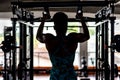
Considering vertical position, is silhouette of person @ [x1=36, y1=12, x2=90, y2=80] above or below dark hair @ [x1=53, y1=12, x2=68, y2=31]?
below

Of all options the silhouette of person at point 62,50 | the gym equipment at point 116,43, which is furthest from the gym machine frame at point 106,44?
the silhouette of person at point 62,50

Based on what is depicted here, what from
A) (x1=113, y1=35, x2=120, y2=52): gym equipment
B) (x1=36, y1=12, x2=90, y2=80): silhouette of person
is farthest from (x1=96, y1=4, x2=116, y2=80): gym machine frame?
(x1=36, y1=12, x2=90, y2=80): silhouette of person

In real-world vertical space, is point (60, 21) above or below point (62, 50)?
above

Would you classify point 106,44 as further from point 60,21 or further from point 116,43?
point 60,21

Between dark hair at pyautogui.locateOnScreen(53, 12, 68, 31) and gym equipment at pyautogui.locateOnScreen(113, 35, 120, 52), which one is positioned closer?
dark hair at pyautogui.locateOnScreen(53, 12, 68, 31)

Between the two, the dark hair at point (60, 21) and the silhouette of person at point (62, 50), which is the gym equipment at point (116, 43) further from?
the dark hair at point (60, 21)

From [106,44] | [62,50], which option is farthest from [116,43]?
[62,50]

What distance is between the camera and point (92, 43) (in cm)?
1046

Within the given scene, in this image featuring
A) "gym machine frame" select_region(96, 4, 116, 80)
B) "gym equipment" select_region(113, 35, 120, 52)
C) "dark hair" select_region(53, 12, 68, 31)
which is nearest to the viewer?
"dark hair" select_region(53, 12, 68, 31)

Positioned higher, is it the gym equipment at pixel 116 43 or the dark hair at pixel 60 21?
the dark hair at pixel 60 21

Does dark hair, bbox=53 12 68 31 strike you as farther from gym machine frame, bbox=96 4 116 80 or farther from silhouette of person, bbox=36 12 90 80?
gym machine frame, bbox=96 4 116 80

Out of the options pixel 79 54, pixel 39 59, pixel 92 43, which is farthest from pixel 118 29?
pixel 39 59

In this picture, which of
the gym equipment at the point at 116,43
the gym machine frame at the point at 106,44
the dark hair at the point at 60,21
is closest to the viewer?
the dark hair at the point at 60,21

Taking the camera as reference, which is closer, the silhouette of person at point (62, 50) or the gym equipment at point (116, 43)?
the silhouette of person at point (62, 50)
